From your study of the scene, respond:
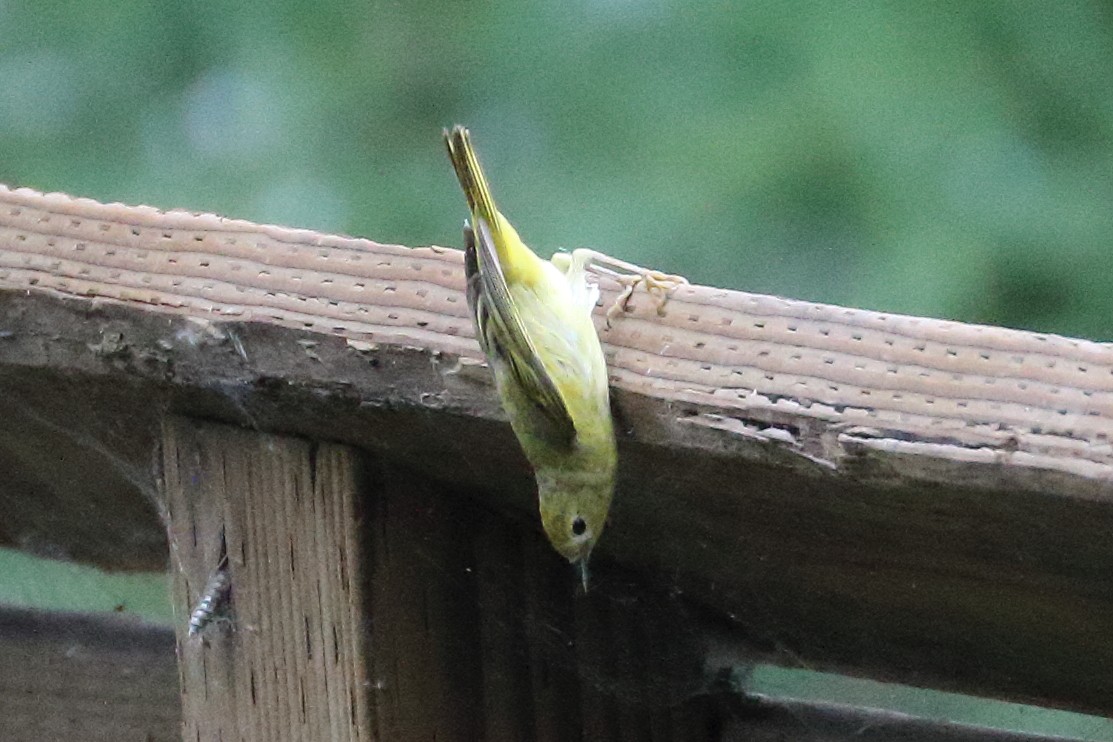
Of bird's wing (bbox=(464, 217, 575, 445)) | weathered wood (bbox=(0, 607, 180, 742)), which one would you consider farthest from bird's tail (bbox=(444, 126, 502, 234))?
weathered wood (bbox=(0, 607, 180, 742))

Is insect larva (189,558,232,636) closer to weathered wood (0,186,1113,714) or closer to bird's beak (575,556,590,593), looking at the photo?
weathered wood (0,186,1113,714)

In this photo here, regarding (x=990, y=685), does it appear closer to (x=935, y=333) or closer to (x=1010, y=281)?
(x=935, y=333)

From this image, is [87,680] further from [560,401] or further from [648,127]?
[648,127]

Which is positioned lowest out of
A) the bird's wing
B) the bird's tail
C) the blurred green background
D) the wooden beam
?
the wooden beam

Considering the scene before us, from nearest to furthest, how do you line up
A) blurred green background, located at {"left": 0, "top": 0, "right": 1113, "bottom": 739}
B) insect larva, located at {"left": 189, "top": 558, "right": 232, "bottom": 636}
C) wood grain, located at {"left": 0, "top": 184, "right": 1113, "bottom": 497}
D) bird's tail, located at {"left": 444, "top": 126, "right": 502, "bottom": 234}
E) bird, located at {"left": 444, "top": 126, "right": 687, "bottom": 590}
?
wood grain, located at {"left": 0, "top": 184, "right": 1113, "bottom": 497} → bird, located at {"left": 444, "top": 126, "right": 687, "bottom": 590} → insect larva, located at {"left": 189, "top": 558, "right": 232, "bottom": 636} → bird's tail, located at {"left": 444, "top": 126, "right": 502, "bottom": 234} → blurred green background, located at {"left": 0, "top": 0, "right": 1113, "bottom": 739}

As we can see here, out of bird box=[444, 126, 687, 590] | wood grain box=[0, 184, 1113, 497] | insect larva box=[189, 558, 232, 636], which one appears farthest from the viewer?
insect larva box=[189, 558, 232, 636]

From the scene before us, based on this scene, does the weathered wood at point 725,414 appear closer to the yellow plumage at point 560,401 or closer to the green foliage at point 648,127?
the yellow plumage at point 560,401
